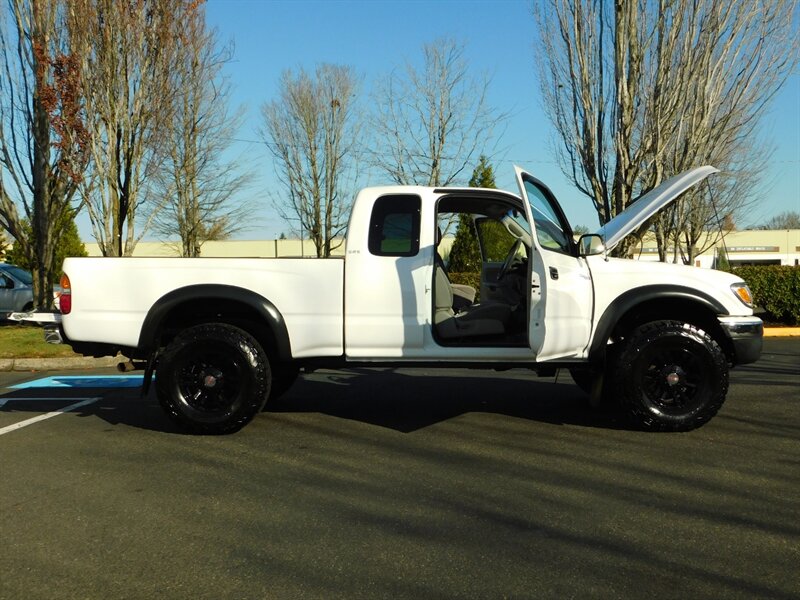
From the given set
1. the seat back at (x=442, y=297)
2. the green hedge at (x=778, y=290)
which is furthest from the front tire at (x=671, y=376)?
the green hedge at (x=778, y=290)

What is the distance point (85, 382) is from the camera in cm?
912

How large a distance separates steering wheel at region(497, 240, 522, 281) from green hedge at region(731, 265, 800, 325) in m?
10.8

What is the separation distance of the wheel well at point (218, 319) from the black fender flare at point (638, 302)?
260cm

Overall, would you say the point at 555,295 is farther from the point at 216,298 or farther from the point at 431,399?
the point at 216,298

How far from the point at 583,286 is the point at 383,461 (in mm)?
2156

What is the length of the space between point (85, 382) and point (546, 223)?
20.2ft

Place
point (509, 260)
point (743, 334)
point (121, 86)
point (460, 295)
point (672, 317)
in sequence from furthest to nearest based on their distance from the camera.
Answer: point (121, 86), point (460, 295), point (509, 260), point (672, 317), point (743, 334)

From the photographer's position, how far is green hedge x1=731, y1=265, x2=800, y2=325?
15.5m

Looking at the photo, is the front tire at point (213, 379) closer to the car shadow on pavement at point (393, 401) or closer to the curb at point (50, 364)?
the car shadow on pavement at point (393, 401)

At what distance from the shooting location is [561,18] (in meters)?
15.2

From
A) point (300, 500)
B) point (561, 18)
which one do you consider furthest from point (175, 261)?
point (561, 18)

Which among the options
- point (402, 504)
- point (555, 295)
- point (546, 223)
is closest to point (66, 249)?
point (546, 223)

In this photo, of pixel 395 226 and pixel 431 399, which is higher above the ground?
pixel 395 226

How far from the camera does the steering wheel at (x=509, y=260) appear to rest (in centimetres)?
671
